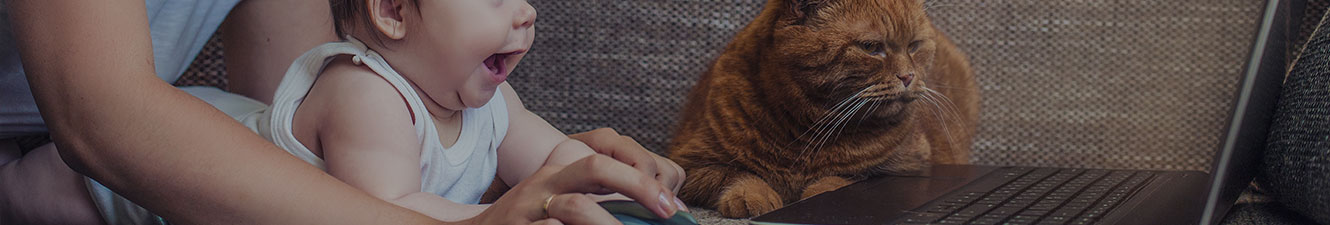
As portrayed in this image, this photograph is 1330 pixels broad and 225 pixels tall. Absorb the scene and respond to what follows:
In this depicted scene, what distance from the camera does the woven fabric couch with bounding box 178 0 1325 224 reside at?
122cm

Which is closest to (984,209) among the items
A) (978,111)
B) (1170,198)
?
(1170,198)

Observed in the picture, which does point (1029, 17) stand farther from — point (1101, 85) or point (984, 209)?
point (984, 209)

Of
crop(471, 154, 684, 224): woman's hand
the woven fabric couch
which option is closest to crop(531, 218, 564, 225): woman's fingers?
crop(471, 154, 684, 224): woman's hand

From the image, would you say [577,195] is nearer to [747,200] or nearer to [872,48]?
[747,200]

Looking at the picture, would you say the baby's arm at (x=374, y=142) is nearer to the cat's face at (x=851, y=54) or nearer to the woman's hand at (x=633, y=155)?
the woman's hand at (x=633, y=155)

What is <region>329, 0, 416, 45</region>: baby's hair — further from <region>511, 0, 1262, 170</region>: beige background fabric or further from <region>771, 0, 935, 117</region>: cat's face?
<region>511, 0, 1262, 170</region>: beige background fabric

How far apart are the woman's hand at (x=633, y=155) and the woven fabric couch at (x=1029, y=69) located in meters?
0.28

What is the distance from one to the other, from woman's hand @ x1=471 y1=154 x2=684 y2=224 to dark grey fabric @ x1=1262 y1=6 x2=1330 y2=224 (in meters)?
0.54

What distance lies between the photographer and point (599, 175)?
1.81 ft

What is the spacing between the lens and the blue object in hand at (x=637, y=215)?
543mm

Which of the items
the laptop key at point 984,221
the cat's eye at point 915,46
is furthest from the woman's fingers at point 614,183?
the cat's eye at point 915,46

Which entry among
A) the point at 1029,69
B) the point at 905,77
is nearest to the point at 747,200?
the point at 905,77

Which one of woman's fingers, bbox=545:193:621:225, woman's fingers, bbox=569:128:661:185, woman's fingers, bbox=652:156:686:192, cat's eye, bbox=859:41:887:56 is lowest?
woman's fingers, bbox=652:156:686:192

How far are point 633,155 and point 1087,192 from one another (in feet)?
1.30
